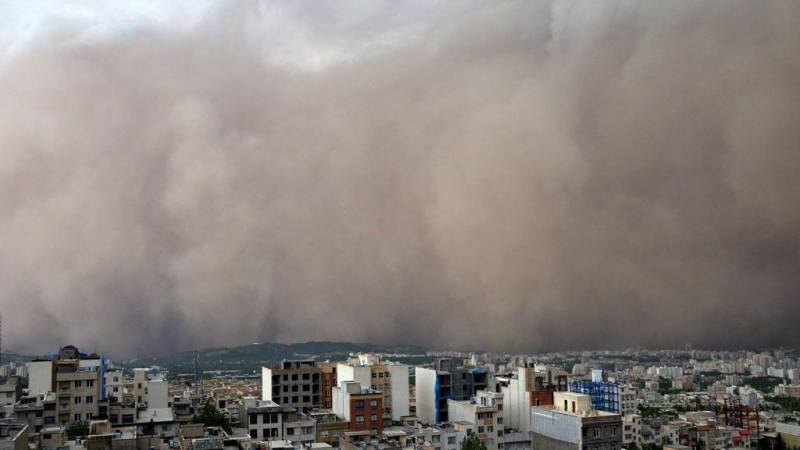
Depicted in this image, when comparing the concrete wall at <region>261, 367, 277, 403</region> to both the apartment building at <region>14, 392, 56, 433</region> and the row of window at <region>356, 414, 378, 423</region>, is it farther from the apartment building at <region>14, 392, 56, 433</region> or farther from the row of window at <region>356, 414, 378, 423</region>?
the apartment building at <region>14, 392, 56, 433</region>

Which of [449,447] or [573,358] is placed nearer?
[449,447]

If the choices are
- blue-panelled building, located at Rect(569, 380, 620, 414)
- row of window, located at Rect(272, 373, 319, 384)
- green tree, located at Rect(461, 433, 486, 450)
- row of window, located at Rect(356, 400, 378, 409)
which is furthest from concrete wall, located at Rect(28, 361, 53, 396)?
blue-panelled building, located at Rect(569, 380, 620, 414)

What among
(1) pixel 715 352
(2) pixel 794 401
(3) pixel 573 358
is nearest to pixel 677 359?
(1) pixel 715 352

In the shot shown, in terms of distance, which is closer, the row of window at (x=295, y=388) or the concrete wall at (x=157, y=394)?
the row of window at (x=295, y=388)

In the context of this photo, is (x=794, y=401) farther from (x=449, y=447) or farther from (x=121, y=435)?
(x=121, y=435)

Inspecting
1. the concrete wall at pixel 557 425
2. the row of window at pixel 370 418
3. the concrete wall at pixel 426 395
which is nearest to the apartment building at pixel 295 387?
the concrete wall at pixel 426 395

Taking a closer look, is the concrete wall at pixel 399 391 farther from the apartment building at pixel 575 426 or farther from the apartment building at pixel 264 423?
the apartment building at pixel 575 426
